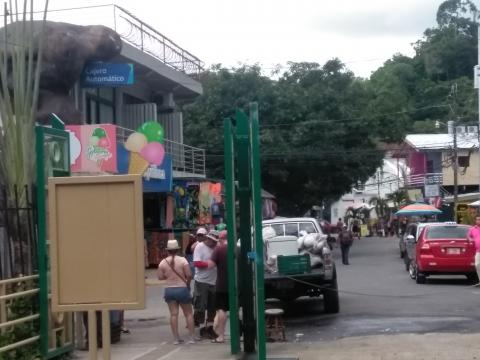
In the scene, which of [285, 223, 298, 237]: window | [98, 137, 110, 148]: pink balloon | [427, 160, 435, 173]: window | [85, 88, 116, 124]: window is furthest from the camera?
[427, 160, 435, 173]: window

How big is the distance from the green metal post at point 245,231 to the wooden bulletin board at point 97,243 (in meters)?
3.96

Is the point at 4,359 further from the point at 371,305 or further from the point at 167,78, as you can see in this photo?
the point at 167,78

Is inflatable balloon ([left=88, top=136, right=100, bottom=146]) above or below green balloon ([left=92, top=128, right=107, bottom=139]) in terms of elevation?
below

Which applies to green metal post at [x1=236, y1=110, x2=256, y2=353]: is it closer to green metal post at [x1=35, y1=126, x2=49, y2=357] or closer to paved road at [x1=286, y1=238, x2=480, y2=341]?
paved road at [x1=286, y1=238, x2=480, y2=341]

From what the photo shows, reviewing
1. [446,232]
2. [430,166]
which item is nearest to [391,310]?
[446,232]

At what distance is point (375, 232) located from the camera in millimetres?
80312

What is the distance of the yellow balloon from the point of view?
1934 centimetres

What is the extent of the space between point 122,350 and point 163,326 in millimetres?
3241

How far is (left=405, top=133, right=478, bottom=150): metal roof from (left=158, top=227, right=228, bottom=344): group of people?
144ft

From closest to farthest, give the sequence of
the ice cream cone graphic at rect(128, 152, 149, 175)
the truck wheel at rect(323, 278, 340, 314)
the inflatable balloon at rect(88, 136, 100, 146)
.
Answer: the truck wheel at rect(323, 278, 340, 314)
the ice cream cone graphic at rect(128, 152, 149, 175)
the inflatable balloon at rect(88, 136, 100, 146)

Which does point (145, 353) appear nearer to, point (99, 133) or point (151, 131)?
point (151, 131)

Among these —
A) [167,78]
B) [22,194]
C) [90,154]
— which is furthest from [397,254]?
[22,194]

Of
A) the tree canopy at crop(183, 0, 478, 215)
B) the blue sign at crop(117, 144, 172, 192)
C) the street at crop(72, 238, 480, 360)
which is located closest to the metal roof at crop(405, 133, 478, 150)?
the tree canopy at crop(183, 0, 478, 215)

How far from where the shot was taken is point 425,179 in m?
60.8
